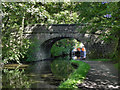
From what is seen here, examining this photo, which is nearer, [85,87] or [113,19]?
[85,87]

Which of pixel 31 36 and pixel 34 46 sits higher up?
pixel 31 36

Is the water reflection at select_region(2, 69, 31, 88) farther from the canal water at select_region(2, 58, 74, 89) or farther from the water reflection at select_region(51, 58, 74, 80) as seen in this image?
the water reflection at select_region(51, 58, 74, 80)

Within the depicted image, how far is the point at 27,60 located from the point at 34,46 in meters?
1.87

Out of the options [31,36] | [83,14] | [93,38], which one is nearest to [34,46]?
[31,36]

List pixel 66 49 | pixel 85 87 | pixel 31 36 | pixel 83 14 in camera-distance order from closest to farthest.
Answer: pixel 85 87 → pixel 83 14 → pixel 31 36 → pixel 66 49

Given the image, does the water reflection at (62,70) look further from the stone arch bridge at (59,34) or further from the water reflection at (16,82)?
the stone arch bridge at (59,34)

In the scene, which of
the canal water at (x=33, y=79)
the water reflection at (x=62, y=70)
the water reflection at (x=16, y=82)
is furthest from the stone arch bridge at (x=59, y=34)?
the water reflection at (x=16, y=82)

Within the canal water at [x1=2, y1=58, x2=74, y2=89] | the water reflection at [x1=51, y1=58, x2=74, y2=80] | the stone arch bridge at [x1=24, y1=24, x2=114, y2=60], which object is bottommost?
the water reflection at [x1=51, y1=58, x2=74, y2=80]

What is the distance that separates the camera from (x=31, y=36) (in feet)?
61.8

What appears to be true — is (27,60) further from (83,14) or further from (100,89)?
(100,89)

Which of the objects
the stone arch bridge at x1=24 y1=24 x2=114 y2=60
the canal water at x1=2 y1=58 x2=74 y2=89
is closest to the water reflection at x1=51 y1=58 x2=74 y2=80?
the canal water at x1=2 y1=58 x2=74 y2=89

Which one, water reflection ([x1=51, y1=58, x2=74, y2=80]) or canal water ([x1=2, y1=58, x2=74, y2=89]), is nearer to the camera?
canal water ([x1=2, y1=58, x2=74, y2=89])

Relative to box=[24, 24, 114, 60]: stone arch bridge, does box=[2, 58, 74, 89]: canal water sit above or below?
below

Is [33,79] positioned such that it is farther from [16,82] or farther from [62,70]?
[62,70]
